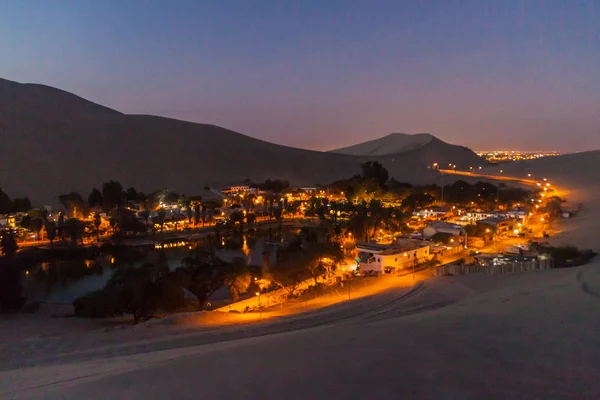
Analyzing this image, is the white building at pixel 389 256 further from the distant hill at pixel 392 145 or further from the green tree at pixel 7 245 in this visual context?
the distant hill at pixel 392 145

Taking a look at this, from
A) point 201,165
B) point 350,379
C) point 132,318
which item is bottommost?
point 132,318

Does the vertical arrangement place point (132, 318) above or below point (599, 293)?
below

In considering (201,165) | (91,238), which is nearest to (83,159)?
(201,165)

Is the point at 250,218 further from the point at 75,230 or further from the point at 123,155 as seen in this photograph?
the point at 123,155

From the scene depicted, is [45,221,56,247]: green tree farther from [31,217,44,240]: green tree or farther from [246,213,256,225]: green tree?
[246,213,256,225]: green tree

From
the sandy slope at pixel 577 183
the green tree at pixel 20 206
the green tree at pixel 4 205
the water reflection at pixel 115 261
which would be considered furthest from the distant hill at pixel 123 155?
the water reflection at pixel 115 261

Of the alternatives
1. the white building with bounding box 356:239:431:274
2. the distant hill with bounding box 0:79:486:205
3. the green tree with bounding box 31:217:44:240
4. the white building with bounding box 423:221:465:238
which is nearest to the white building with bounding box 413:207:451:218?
the white building with bounding box 423:221:465:238

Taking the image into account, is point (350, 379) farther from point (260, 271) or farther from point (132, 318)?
point (260, 271)
